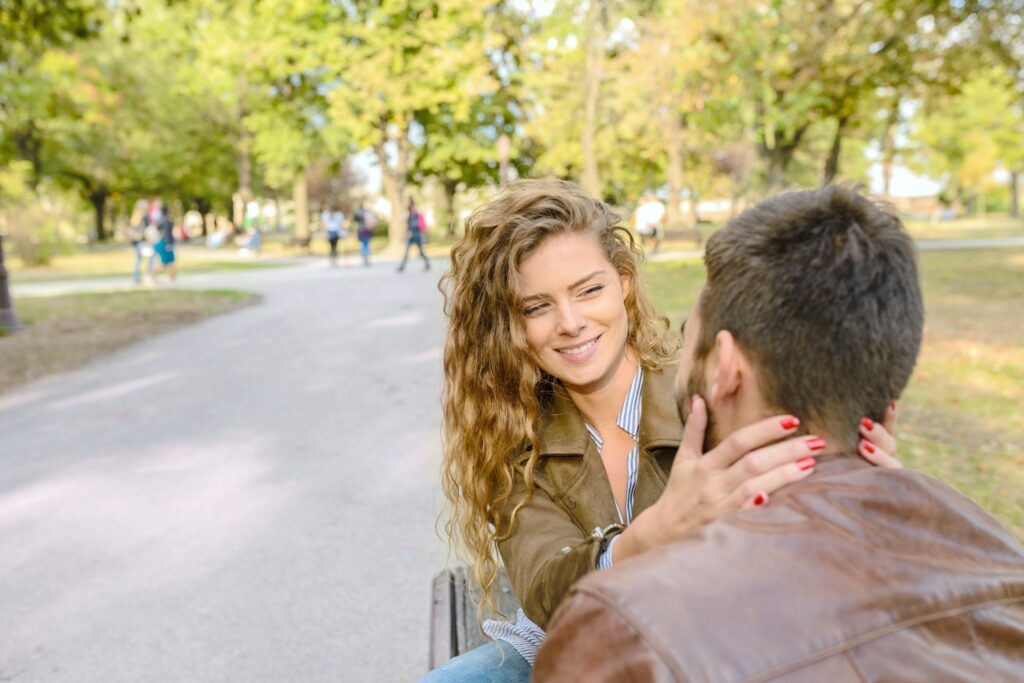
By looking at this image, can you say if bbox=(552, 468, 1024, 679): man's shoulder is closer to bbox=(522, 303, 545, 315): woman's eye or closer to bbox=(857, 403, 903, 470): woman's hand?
bbox=(857, 403, 903, 470): woman's hand

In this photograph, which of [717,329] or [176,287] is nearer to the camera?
[717,329]

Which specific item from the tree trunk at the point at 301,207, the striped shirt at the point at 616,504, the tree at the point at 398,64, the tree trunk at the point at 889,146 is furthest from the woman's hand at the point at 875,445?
the tree trunk at the point at 301,207

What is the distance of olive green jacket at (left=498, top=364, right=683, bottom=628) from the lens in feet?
6.71

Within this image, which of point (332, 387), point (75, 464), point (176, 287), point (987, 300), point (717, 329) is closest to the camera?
Result: point (717, 329)

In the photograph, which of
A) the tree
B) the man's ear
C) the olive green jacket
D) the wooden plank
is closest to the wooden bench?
the wooden plank

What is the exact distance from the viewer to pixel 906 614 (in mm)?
1121

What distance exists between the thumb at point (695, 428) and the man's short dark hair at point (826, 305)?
127mm

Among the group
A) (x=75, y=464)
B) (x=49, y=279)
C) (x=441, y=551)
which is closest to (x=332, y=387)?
(x=75, y=464)

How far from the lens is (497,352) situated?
233 cm

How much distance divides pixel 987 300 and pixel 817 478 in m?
13.6

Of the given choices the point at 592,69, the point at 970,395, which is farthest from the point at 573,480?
the point at 592,69

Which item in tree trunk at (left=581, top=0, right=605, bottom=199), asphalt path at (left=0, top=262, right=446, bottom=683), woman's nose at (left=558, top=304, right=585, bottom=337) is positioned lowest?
asphalt path at (left=0, top=262, right=446, bottom=683)

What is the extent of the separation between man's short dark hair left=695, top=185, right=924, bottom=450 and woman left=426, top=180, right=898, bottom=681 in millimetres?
830

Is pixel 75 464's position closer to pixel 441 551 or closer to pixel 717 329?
pixel 441 551
